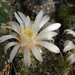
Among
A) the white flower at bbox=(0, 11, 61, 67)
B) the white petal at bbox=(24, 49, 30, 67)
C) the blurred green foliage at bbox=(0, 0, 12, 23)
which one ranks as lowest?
the white petal at bbox=(24, 49, 30, 67)

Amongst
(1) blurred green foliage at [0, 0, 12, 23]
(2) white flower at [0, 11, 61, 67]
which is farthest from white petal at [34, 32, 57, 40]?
(1) blurred green foliage at [0, 0, 12, 23]

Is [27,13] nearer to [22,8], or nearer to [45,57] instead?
[22,8]

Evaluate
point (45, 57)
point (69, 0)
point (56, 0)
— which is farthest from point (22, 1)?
point (45, 57)

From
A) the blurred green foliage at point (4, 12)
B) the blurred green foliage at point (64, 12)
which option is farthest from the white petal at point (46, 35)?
the blurred green foliage at point (64, 12)

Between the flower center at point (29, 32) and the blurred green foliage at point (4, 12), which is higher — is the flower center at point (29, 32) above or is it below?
below

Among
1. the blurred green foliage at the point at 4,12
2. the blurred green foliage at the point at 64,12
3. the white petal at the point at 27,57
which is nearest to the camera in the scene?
the white petal at the point at 27,57

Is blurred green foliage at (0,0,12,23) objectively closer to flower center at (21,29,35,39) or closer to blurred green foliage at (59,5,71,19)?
flower center at (21,29,35,39)

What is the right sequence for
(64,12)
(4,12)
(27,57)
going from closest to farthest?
1. (27,57)
2. (4,12)
3. (64,12)

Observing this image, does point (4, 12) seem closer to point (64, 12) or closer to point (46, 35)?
point (46, 35)

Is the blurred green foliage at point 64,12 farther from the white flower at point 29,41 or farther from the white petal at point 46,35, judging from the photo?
the white petal at point 46,35

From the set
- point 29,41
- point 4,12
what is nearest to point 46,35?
point 29,41

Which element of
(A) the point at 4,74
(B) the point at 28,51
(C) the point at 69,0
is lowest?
(A) the point at 4,74
